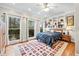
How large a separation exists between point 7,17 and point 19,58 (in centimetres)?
81

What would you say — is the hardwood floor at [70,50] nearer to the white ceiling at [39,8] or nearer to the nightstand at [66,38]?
the nightstand at [66,38]

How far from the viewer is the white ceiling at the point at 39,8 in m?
1.92

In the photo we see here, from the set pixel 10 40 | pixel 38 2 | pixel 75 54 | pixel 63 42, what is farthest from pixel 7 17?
pixel 75 54

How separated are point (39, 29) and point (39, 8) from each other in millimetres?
393

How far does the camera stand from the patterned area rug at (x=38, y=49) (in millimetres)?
1959

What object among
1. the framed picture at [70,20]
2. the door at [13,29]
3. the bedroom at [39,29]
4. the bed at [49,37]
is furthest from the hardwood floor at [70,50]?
the door at [13,29]

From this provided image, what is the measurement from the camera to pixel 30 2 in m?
1.94

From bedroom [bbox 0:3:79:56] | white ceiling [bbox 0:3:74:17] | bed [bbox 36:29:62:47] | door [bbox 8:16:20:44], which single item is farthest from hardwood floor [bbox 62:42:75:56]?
door [bbox 8:16:20:44]

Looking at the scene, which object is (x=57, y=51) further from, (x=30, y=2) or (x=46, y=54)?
(x=30, y=2)

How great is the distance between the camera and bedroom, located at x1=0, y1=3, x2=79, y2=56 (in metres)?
1.92

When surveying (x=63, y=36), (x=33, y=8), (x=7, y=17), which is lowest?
(x=63, y=36)

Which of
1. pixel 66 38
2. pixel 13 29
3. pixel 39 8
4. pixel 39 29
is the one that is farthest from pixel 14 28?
pixel 66 38

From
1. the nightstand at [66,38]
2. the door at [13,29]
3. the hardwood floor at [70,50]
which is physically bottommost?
the hardwood floor at [70,50]

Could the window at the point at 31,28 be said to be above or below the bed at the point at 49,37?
above
